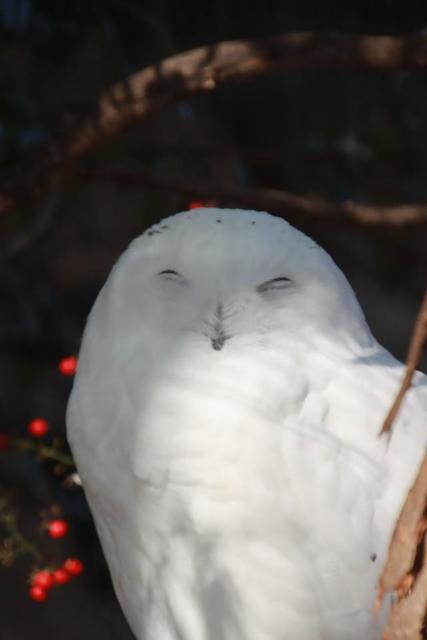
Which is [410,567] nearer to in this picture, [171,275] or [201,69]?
[171,275]

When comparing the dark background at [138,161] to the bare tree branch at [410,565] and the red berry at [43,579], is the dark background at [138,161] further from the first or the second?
the bare tree branch at [410,565]

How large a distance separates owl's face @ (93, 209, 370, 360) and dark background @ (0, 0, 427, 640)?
1.16m

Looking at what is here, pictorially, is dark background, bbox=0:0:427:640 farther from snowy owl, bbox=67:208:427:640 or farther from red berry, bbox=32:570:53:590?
snowy owl, bbox=67:208:427:640

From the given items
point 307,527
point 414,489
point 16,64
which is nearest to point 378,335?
point 16,64

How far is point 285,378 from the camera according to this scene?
1455 mm

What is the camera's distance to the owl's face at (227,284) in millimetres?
1487

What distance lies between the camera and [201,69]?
5.67 feet

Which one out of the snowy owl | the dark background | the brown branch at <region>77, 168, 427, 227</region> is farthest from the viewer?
the dark background

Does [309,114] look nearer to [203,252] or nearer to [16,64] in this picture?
[16,64]

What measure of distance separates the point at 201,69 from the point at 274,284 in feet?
1.36

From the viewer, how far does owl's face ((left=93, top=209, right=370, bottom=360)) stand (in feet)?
4.88

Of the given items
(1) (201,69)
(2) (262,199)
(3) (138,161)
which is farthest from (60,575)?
(3) (138,161)

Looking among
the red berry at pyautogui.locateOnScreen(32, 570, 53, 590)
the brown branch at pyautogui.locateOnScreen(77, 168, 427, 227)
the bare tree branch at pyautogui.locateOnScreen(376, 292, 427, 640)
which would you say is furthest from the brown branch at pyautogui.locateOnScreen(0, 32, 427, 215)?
the bare tree branch at pyautogui.locateOnScreen(376, 292, 427, 640)

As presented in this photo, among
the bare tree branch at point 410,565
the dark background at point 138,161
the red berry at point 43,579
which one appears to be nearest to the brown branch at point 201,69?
the red berry at point 43,579
